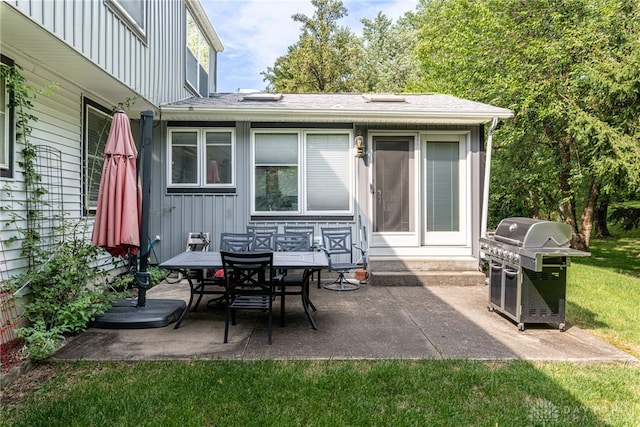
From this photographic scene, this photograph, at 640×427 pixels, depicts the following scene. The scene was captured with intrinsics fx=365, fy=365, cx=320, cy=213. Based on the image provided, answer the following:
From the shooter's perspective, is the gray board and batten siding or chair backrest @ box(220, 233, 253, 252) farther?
the gray board and batten siding

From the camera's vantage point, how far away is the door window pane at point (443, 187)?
6613 millimetres

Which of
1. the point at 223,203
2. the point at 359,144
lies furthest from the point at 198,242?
the point at 359,144

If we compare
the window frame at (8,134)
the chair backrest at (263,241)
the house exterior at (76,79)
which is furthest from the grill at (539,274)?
the window frame at (8,134)

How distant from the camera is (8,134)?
355cm

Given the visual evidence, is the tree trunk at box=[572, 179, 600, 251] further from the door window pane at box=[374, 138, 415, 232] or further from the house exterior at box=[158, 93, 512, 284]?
the door window pane at box=[374, 138, 415, 232]

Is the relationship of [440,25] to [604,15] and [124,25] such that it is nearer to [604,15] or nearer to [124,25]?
[604,15]

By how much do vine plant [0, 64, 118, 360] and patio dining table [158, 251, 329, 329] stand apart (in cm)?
82

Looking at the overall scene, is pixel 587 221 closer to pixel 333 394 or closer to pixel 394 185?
pixel 394 185

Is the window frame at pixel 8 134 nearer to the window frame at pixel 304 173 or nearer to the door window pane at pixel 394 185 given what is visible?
the window frame at pixel 304 173

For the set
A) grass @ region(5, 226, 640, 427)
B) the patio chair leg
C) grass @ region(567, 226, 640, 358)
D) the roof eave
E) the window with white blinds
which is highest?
the roof eave

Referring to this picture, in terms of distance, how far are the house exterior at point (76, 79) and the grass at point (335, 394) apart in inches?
67.7

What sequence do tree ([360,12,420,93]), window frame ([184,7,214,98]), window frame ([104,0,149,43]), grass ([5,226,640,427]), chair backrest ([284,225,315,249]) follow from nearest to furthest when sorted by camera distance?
1. grass ([5,226,640,427])
2. window frame ([104,0,149,43])
3. chair backrest ([284,225,315,249])
4. window frame ([184,7,214,98])
5. tree ([360,12,420,93])

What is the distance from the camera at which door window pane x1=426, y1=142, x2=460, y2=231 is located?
661 centimetres

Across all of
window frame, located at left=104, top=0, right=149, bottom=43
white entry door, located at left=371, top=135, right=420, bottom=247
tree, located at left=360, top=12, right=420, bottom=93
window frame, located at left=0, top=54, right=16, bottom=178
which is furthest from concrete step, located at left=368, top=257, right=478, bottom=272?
tree, located at left=360, top=12, right=420, bottom=93
